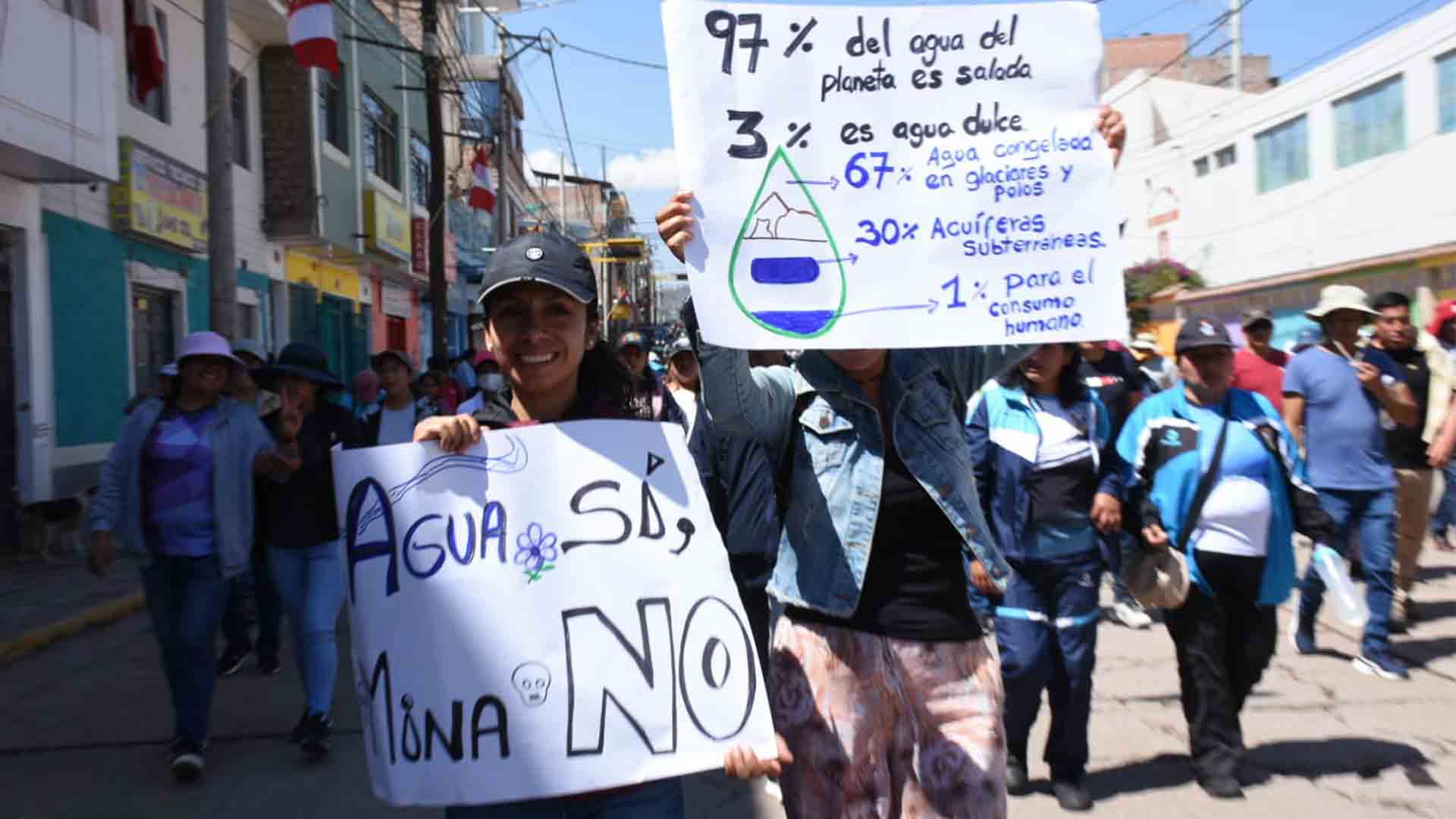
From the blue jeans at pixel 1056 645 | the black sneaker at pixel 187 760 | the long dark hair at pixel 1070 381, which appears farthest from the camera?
the black sneaker at pixel 187 760

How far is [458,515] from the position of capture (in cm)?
218

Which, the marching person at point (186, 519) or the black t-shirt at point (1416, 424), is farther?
the black t-shirt at point (1416, 424)

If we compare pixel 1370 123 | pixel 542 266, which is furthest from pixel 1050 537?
pixel 1370 123

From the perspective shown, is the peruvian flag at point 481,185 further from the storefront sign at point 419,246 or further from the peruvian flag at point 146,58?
the peruvian flag at point 146,58

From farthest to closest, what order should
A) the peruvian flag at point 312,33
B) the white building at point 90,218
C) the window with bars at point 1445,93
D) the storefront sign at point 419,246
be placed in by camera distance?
1. the storefront sign at point 419,246
2. the window with bars at point 1445,93
3. the peruvian flag at point 312,33
4. the white building at point 90,218

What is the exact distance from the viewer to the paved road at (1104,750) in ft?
14.1

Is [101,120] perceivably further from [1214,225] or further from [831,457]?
[1214,225]

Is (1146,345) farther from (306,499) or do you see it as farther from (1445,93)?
(1445,93)

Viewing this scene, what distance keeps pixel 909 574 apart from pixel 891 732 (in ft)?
1.18

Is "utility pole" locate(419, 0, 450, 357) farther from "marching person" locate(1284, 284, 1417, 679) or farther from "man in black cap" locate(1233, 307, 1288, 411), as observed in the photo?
"marching person" locate(1284, 284, 1417, 679)

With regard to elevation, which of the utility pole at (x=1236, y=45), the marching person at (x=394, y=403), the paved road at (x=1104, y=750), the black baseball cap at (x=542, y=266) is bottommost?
the paved road at (x=1104, y=750)

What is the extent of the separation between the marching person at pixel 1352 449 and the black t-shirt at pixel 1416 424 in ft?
0.78

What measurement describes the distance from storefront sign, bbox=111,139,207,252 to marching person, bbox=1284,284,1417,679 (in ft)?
36.7

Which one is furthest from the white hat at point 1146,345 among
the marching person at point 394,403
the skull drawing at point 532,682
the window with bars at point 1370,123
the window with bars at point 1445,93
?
the window with bars at point 1370,123
